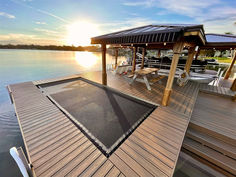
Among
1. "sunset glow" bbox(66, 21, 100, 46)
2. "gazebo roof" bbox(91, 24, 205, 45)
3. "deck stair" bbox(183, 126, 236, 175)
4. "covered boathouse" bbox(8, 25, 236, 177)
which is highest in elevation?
"sunset glow" bbox(66, 21, 100, 46)

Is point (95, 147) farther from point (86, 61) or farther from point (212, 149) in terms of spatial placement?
point (86, 61)

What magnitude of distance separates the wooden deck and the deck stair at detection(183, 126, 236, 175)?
45 cm

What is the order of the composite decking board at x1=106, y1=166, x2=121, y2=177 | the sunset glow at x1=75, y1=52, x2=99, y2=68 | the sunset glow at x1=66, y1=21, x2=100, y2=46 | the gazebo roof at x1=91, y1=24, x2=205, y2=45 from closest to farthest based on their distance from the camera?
the composite decking board at x1=106, y1=166, x2=121, y2=177 < the gazebo roof at x1=91, y1=24, x2=205, y2=45 < the sunset glow at x1=66, y1=21, x2=100, y2=46 < the sunset glow at x1=75, y1=52, x2=99, y2=68

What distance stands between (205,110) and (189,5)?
6365 millimetres

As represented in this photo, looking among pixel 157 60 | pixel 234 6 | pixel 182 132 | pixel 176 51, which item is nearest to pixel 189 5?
pixel 234 6

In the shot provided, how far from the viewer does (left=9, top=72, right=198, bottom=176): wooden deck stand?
1.51 metres

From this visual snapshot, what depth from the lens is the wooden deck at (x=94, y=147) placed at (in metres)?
1.51

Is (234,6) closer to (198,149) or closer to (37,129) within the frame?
(198,149)

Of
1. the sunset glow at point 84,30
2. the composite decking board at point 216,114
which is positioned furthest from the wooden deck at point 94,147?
the sunset glow at point 84,30

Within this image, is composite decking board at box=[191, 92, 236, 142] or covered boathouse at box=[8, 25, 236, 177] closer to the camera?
covered boathouse at box=[8, 25, 236, 177]

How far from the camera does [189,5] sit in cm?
546

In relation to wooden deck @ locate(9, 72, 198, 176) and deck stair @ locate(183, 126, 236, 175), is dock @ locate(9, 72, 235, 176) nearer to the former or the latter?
wooden deck @ locate(9, 72, 198, 176)

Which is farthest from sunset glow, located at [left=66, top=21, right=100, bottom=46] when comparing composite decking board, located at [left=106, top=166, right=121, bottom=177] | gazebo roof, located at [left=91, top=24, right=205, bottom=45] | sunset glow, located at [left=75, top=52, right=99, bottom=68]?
sunset glow, located at [left=75, top=52, right=99, bottom=68]

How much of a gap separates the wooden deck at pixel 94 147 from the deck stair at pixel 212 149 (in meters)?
0.45
